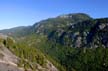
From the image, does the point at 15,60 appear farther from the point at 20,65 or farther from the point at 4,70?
the point at 4,70

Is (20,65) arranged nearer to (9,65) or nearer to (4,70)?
(9,65)

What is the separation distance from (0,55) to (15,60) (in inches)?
684

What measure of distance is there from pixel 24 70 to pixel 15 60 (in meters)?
12.1

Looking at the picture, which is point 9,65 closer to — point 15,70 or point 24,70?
point 15,70

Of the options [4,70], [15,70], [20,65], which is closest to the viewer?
[4,70]

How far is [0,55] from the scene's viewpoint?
18525 cm

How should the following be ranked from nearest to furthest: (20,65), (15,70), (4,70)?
1. (4,70)
2. (15,70)
3. (20,65)

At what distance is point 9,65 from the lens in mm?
179625

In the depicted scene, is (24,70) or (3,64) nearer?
(3,64)

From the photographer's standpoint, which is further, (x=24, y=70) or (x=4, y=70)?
(x=24, y=70)

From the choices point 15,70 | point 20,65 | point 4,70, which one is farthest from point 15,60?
point 4,70

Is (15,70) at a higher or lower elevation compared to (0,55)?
lower

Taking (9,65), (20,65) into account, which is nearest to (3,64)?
(9,65)

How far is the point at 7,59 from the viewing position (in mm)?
188000
